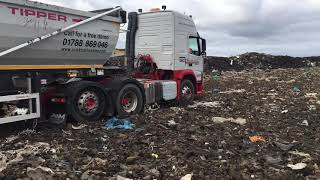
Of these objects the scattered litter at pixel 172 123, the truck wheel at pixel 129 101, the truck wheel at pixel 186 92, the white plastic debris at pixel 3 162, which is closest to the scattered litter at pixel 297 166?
the scattered litter at pixel 172 123

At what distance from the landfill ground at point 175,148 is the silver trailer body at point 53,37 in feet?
4.91

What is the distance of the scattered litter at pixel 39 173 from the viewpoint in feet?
20.6

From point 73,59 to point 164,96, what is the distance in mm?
4003

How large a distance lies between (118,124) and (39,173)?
4.37 meters

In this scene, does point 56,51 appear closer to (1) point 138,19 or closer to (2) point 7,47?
(2) point 7,47

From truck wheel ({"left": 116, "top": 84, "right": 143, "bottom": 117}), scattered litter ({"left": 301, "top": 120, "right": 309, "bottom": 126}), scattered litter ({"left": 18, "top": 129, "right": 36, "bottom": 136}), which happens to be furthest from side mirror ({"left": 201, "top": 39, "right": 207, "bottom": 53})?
scattered litter ({"left": 18, "top": 129, "right": 36, "bottom": 136})

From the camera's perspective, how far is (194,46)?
15.6m

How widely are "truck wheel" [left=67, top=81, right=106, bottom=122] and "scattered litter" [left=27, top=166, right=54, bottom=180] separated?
12.9 ft

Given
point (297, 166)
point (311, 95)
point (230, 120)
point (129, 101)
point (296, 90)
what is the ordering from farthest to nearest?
point (296, 90)
point (311, 95)
point (129, 101)
point (230, 120)
point (297, 166)

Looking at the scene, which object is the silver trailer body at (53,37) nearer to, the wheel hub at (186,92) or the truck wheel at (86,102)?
the truck wheel at (86,102)

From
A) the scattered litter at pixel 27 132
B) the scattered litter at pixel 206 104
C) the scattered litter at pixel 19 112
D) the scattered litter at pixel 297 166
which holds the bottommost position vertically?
the scattered litter at pixel 297 166

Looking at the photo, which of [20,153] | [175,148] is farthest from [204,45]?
[20,153]

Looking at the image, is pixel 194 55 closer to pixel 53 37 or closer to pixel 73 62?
pixel 73 62

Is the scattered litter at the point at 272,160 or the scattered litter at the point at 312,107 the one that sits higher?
the scattered litter at the point at 312,107
